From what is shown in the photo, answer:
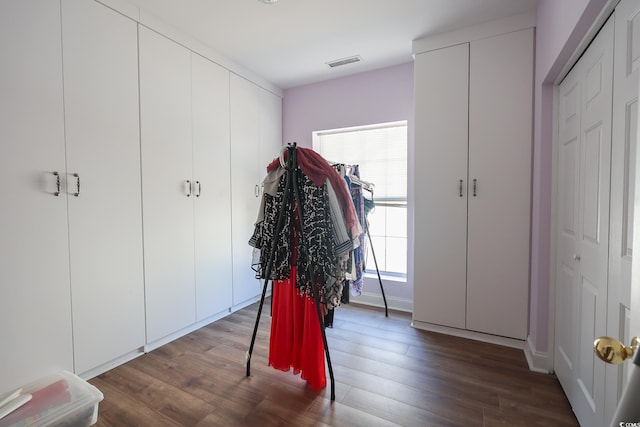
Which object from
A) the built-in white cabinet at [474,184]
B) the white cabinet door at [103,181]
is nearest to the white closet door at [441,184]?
the built-in white cabinet at [474,184]

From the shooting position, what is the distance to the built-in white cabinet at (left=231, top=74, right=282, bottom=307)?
3.20 metres

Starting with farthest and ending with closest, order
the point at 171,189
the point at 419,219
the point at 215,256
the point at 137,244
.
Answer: the point at 215,256, the point at 419,219, the point at 171,189, the point at 137,244

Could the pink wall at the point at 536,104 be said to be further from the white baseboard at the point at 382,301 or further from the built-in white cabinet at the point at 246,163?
the built-in white cabinet at the point at 246,163

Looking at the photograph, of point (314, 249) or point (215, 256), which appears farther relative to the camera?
point (215, 256)

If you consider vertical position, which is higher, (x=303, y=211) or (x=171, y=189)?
(x=171, y=189)

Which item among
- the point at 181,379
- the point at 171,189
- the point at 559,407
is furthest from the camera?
the point at 171,189

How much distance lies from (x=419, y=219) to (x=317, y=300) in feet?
4.52

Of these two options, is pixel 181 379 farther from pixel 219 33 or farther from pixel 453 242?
pixel 219 33

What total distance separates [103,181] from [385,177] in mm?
2662

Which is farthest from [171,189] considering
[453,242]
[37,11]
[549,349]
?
[549,349]

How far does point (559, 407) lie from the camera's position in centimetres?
169

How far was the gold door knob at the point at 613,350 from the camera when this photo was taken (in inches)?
22.2

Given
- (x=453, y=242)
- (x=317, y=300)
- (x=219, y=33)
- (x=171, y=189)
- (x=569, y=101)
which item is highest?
(x=219, y=33)

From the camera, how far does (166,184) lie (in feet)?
8.16
